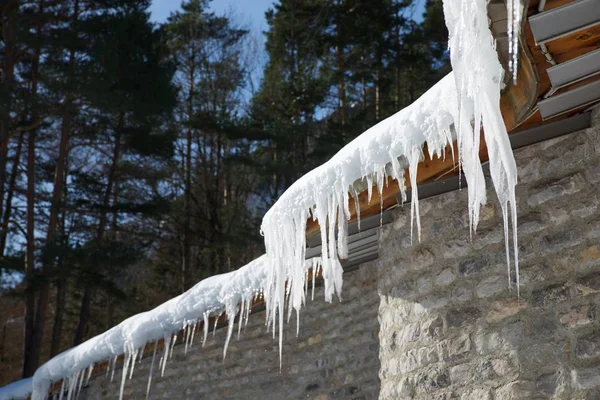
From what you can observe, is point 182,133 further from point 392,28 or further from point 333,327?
point 333,327

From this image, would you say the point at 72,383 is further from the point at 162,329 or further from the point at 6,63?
the point at 6,63

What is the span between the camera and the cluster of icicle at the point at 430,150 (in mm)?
2072

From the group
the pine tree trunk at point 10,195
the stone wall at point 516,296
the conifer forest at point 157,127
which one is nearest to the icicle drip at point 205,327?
the stone wall at point 516,296

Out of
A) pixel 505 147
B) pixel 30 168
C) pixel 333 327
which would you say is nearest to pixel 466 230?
pixel 505 147

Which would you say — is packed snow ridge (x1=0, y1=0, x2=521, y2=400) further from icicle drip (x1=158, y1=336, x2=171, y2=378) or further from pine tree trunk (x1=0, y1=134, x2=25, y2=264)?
pine tree trunk (x1=0, y1=134, x2=25, y2=264)

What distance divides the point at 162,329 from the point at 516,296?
3.23m

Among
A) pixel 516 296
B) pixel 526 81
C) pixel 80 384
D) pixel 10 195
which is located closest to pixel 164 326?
pixel 80 384

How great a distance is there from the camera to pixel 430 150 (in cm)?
260

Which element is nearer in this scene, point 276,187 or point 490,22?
point 490,22

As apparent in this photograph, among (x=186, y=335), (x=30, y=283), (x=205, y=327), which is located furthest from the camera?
(x=30, y=283)

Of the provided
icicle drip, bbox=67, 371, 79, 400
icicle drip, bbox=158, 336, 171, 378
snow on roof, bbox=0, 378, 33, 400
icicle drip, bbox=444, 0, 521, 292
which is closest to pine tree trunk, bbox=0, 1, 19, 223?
snow on roof, bbox=0, 378, 33, 400

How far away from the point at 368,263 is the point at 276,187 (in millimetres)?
8513

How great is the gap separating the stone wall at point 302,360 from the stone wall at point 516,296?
131 cm

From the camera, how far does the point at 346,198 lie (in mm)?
2973
